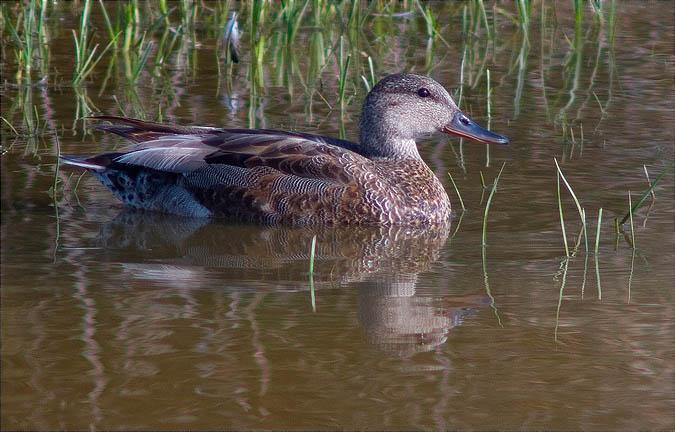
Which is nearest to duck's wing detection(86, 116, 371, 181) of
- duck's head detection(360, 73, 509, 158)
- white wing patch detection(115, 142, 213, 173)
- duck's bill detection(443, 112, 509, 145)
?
white wing patch detection(115, 142, 213, 173)

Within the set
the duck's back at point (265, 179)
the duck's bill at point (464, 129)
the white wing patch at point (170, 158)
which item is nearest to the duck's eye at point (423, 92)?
the duck's bill at point (464, 129)

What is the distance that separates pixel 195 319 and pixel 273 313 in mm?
347

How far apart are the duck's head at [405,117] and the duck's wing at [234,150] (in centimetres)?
21

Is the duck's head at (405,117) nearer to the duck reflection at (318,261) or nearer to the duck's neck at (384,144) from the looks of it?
the duck's neck at (384,144)

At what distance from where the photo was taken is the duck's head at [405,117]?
806 centimetres

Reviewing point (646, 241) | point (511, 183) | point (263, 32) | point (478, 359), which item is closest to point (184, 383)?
point (478, 359)

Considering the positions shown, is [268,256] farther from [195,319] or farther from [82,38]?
[82,38]

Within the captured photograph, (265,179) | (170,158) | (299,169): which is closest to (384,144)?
(299,169)

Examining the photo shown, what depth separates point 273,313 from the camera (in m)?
5.39

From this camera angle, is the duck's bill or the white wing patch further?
the duck's bill

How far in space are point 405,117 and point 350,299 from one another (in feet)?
8.64

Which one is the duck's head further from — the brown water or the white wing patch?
the white wing patch

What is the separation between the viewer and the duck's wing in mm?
7555

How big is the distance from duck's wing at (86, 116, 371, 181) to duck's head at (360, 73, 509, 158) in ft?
0.70
